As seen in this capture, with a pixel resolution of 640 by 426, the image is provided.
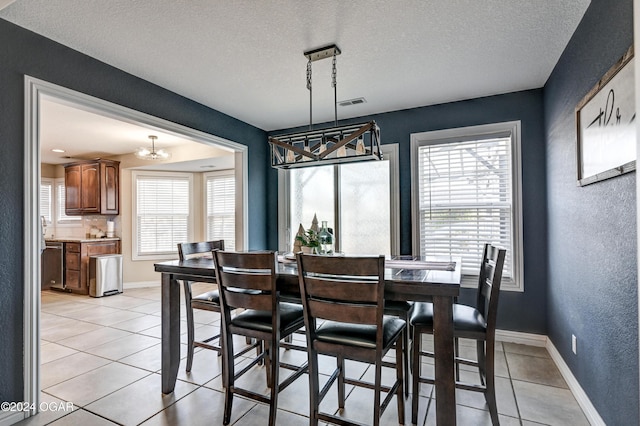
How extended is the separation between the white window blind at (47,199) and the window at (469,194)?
292 inches

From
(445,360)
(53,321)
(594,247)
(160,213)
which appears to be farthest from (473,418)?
(160,213)

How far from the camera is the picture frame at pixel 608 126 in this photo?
4.89 feet

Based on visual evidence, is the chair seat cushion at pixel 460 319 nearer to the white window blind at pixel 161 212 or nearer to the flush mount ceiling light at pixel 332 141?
the flush mount ceiling light at pixel 332 141

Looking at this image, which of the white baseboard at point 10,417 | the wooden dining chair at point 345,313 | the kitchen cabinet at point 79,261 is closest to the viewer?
the wooden dining chair at point 345,313

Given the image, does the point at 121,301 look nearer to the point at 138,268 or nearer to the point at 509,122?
the point at 138,268

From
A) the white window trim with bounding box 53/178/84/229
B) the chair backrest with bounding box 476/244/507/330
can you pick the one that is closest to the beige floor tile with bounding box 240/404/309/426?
the chair backrest with bounding box 476/244/507/330

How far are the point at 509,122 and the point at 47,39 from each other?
4.01 meters

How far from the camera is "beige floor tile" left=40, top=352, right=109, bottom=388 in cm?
261

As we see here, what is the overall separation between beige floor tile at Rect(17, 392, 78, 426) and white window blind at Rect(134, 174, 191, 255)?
426 cm

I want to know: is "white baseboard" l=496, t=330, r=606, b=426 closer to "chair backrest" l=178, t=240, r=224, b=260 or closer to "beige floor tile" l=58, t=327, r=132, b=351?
"chair backrest" l=178, t=240, r=224, b=260

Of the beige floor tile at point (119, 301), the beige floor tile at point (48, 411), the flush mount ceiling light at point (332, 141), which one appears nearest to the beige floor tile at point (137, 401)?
the beige floor tile at point (48, 411)

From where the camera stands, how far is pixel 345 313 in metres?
1.66

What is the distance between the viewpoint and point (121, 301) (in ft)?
17.0

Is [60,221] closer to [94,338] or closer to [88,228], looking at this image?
[88,228]
